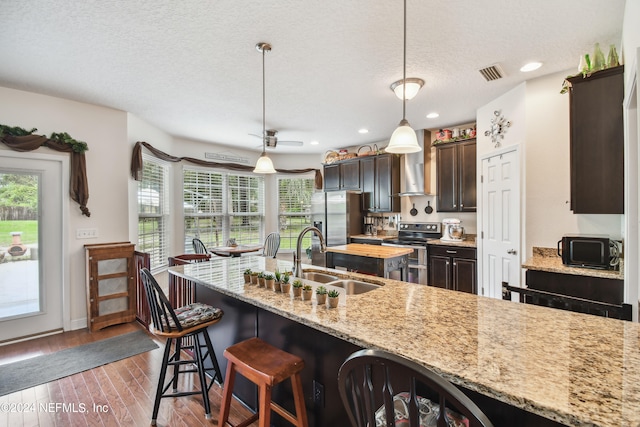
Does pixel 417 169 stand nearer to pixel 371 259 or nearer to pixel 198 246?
pixel 371 259

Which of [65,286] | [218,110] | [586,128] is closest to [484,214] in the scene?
[586,128]

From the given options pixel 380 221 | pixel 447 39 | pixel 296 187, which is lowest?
pixel 380 221

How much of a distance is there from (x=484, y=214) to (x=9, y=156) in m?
5.48

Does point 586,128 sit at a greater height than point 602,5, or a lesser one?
lesser

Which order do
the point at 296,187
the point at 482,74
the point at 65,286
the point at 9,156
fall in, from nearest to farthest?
the point at 482,74 → the point at 9,156 → the point at 65,286 → the point at 296,187

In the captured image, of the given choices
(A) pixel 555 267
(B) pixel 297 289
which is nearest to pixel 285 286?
(B) pixel 297 289

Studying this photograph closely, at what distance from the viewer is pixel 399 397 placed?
1.10 meters

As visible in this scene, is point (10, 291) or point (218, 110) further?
point (218, 110)

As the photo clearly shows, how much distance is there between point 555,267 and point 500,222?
1.02 m

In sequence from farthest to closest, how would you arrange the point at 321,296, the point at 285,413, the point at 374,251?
the point at 374,251 → the point at 285,413 → the point at 321,296

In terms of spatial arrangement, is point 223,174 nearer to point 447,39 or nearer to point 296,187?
point 296,187

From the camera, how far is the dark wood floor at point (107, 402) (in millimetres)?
1987

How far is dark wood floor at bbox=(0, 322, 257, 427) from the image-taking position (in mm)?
1987

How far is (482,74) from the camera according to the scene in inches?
114
